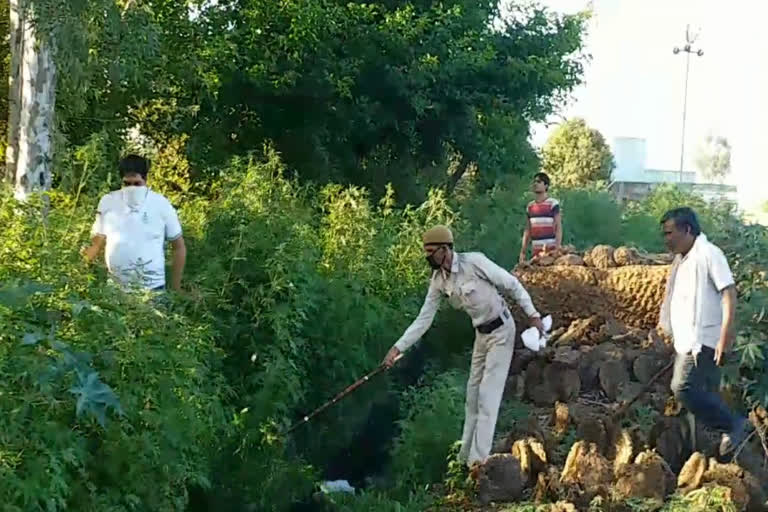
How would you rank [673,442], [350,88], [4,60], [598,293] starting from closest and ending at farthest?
[673,442]
[598,293]
[4,60]
[350,88]

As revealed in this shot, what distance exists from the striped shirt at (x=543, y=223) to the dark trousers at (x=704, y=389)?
14.2ft

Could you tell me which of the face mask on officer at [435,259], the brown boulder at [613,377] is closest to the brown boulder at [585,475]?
the face mask on officer at [435,259]

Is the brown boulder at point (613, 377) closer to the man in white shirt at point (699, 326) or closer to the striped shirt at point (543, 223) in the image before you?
the man in white shirt at point (699, 326)

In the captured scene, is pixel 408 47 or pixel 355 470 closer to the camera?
pixel 355 470

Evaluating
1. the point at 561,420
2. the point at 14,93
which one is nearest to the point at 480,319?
the point at 561,420

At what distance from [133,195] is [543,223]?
4954mm

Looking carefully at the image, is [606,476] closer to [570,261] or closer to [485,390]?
[485,390]

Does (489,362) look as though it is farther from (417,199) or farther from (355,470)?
(417,199)

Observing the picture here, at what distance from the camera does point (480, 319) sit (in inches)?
249

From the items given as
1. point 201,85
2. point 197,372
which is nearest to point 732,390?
point 197,372

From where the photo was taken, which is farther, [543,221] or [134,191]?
[543,221]

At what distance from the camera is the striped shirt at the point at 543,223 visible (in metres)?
9.97

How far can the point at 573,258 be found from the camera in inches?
362

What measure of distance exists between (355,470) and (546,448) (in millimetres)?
1921
